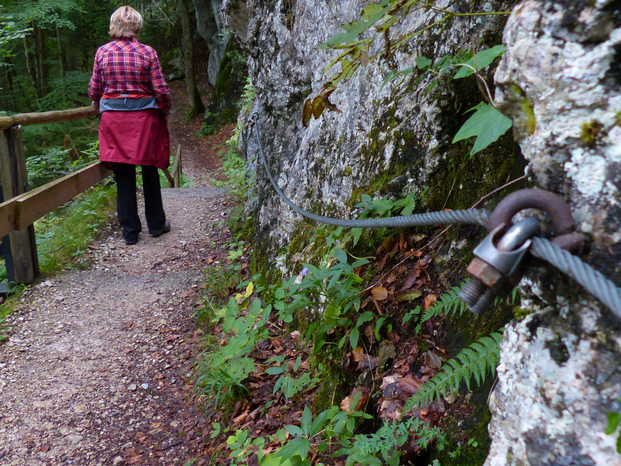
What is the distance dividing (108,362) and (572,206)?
3650 millimetres

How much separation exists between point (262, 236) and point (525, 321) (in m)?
3.74

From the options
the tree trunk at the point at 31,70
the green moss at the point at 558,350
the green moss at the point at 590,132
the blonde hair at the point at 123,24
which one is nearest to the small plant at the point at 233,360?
the green moss at the point at 558,350

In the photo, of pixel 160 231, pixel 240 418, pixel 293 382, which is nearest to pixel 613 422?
pixel 293 382

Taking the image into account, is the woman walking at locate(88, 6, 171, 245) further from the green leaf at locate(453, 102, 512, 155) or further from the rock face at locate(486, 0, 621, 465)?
the rock face at locate(486, 0, 621, 465)

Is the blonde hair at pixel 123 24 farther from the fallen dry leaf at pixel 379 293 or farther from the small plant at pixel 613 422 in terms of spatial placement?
the small plant at pixel 613 422

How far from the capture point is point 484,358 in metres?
1.62

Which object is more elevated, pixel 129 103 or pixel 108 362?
pixel 129 103

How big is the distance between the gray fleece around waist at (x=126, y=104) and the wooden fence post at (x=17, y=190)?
0.94 metres

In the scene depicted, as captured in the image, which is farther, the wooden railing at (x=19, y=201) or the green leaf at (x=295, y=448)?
the wooden railing at (x=19, y=201)

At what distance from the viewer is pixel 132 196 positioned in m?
5.59

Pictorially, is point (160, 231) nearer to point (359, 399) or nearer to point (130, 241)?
point (130, 241)

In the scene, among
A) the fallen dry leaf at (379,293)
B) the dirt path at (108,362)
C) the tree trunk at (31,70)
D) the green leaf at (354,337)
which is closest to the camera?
the green leaf at (354,337)

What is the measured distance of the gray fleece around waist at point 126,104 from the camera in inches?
201

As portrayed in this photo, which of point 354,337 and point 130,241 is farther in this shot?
point 130,241
